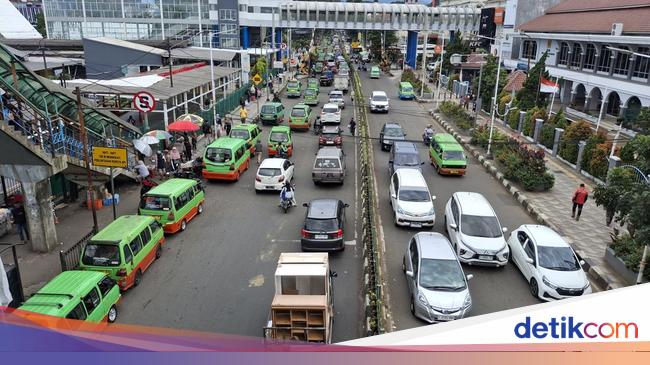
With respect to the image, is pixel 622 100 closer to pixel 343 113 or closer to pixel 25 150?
pixel 343 113

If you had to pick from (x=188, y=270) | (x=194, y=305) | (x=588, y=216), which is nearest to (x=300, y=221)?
(x=188, y=270)

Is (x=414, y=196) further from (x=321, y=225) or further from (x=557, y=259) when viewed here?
(x=557, y=259)

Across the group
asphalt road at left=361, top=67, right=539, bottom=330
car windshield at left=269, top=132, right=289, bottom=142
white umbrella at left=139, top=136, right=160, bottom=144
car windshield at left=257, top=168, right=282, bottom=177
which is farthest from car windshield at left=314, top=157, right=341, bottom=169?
white umbrella at left=139, top=136, right=160, bottom=144

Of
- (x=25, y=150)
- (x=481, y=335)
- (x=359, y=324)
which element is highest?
(x=481, y=335)

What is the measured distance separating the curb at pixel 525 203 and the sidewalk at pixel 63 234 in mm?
16031

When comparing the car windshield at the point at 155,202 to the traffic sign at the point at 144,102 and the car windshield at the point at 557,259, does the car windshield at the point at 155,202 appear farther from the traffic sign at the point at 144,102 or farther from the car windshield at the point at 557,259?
the car windshield at the point at 557,259

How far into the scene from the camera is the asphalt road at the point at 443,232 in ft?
43.2

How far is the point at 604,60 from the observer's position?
43094 mm

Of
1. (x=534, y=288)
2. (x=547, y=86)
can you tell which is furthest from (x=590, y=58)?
(x=534, y=288)

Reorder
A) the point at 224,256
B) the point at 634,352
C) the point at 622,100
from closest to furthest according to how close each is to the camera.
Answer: the point at 634,352
the point at 224,256
the point at 622,100

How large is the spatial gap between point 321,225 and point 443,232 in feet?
16.6

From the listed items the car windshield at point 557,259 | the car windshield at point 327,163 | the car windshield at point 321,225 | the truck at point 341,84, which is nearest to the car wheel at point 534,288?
the car windshield at point 557,259

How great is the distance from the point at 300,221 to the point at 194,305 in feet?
22.0

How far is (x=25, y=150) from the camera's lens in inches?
569
